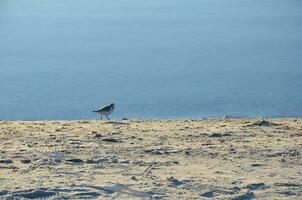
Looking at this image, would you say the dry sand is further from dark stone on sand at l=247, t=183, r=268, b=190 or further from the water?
the water

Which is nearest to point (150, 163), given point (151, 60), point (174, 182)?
point (174, 182)

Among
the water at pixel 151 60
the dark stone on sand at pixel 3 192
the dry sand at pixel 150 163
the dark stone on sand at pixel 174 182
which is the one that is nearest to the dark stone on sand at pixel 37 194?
the dry sand at pixel 150 163

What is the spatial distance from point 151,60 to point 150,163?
30746mm

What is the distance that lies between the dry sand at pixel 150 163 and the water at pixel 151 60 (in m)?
11.3

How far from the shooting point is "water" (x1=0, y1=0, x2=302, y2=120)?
25.5 m

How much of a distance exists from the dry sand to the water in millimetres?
11301

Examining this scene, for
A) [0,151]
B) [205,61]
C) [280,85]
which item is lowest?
[0,151]

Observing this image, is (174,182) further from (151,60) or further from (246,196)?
(151,60)

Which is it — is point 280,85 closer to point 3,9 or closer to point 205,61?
point 205,61

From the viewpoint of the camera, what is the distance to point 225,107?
25047 mm

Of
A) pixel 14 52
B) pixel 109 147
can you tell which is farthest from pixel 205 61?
pixel 109 147

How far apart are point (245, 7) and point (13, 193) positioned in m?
63.5

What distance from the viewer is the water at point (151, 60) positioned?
25531 mm

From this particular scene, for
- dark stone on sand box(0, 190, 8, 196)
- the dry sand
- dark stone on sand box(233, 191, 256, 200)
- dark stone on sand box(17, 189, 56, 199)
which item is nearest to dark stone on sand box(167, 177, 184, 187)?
the dry sand
